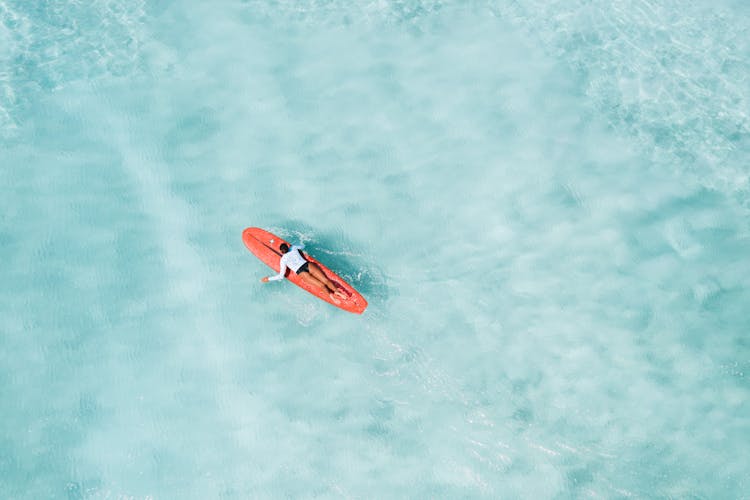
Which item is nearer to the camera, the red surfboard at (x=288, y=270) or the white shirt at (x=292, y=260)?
the white shirt at (x=292, y=260)

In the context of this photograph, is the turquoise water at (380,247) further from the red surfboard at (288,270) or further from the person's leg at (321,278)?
the person's leg at (321,278)

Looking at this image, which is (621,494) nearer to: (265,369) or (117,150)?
(265,369)

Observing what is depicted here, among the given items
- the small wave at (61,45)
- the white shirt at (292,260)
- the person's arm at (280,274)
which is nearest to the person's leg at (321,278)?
the white shirt at (292,260)

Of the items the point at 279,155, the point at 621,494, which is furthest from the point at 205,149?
the point at 621,494

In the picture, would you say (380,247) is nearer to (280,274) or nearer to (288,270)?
(288,270)

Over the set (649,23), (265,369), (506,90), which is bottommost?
(265,369)

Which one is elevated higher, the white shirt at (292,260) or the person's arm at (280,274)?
the white shirt at (292,260)
